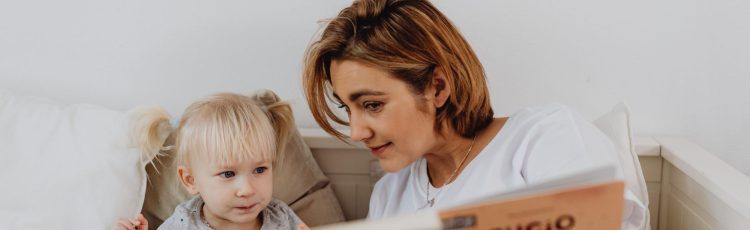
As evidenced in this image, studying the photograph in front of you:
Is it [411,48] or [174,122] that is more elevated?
[411,48]

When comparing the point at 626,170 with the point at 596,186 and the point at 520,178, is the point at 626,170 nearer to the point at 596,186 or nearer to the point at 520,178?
the point at 520,178

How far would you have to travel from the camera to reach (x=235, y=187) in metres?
1.34

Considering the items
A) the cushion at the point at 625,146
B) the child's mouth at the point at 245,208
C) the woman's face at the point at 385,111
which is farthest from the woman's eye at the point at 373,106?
the cushion at the point at 625,146

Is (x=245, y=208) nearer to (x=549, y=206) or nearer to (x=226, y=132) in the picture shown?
(x=226, y=132)

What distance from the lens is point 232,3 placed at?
161cm

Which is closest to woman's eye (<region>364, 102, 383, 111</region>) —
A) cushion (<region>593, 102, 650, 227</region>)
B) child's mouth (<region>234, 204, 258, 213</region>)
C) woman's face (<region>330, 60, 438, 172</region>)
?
woman's face (<region>330, 60, 438, 172</region>)

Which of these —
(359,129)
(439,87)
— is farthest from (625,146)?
(359,129)

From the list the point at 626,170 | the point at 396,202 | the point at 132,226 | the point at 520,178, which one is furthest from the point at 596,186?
the point at 132,226

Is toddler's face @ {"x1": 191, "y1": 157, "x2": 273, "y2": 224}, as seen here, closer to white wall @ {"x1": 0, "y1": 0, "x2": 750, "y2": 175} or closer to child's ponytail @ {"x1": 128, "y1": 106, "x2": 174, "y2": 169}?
child's ponytail @ {"x1": 128, "y1": 106, "x2": 174, "y2": 169}

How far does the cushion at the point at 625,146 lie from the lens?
127 cm

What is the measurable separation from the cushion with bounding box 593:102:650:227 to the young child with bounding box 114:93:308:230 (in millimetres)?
550

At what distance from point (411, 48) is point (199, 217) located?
0.53 metres

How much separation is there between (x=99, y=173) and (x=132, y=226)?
136 mm

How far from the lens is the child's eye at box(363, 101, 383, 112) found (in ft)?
4.04
